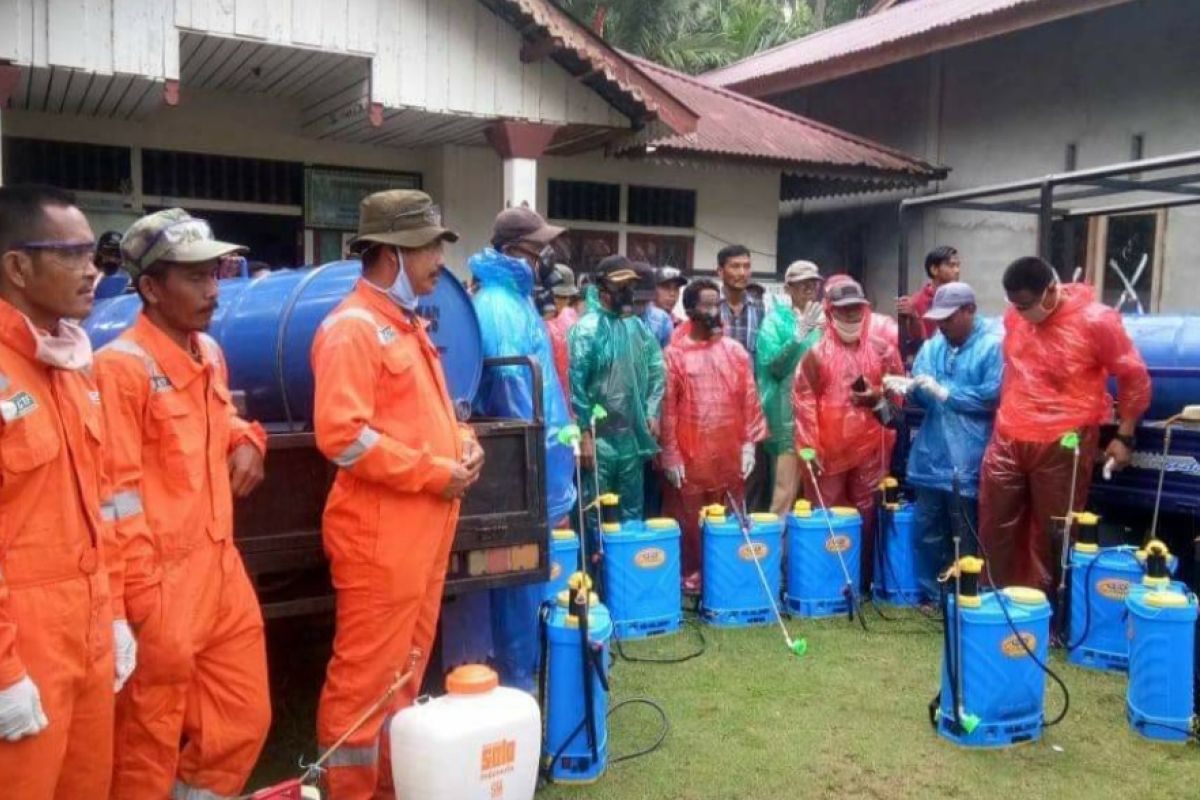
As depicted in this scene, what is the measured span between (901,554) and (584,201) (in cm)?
633

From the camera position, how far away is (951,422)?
591 centimetres

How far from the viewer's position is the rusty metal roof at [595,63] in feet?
26.8

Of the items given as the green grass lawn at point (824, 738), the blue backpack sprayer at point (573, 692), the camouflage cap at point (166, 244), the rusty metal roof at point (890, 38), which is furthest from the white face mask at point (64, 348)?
the rusty metal roof at point (890, 38)

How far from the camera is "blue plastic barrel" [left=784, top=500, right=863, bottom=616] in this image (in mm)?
5840

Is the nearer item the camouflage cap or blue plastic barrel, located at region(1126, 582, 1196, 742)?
the camouflage cap

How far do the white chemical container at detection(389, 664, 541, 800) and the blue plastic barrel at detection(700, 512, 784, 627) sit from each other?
2662 mm

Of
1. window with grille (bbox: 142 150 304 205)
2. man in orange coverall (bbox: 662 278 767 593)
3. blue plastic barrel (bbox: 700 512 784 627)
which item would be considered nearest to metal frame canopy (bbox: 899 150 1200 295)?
man in orange coverall (bbox: 662 278 767 593)

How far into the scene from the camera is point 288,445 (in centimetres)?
332

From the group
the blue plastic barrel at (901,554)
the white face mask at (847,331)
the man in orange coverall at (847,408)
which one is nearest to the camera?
the blue plastic barrel at (901,554)

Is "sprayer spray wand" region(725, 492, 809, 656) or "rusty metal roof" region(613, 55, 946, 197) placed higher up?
"rusty metal roof" region(613, 55, 946, 197)

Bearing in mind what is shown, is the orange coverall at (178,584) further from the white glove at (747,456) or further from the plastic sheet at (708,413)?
the white glove at (747,456)

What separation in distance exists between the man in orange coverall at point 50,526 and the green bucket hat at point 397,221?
3.25ft

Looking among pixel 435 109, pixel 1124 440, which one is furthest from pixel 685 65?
pixel 1124 440

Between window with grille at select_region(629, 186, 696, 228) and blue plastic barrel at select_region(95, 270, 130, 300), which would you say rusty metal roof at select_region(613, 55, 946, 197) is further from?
blue plastic barrel at select_region(95, 270, 130, 300)
